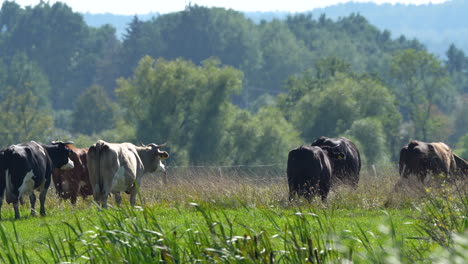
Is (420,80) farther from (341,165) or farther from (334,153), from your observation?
(334,153)

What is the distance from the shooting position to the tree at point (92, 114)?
436ft

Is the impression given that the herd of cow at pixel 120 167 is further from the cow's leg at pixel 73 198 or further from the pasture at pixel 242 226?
the pasture at pixel 242 226

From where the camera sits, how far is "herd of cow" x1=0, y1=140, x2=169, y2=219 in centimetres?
1827

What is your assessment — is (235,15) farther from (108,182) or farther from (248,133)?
(108,182)

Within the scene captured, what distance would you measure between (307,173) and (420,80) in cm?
9296

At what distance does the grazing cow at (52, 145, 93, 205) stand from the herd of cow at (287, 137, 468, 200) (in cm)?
471

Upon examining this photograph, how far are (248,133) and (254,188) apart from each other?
2489 inches

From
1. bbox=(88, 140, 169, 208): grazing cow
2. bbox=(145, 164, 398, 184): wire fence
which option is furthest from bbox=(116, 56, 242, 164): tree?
bbox=(88, 140, 169, 208): grazing cow

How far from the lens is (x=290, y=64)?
189 meters

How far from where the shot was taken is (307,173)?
68.5 feet

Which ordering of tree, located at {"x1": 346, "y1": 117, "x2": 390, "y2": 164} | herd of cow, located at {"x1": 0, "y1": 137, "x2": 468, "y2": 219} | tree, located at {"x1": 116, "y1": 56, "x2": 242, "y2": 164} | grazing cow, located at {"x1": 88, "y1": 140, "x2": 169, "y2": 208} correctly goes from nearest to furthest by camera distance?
herd of cow, located at {"x1": 0, "y1": 137, "x2": 468, "y2": 219}
grazing cow, located at {"x1": 88, "y1": 140, "x2": 169, "y2": 208}
tree, located at {"x1": 346, "y1": 117, "x2": 390, "y2": 164}
tree, located at {"x1": 116, "y1": 56, "x2": 242, "y2": 164}

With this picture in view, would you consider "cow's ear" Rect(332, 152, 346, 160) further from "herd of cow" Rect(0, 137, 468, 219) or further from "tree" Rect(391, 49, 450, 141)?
"tree" Rect(391, 49, 450, 141)

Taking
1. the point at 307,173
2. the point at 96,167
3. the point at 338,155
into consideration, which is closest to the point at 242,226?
the point at 96,167

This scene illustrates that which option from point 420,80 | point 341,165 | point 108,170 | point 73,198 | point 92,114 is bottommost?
point 92,114
